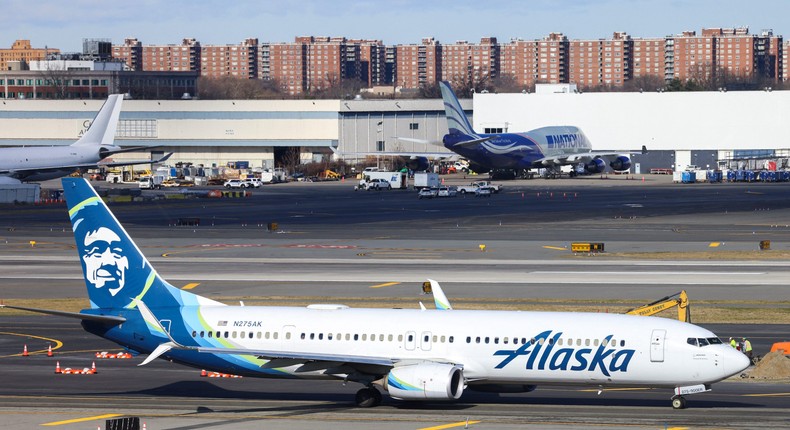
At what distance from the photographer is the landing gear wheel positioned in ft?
130

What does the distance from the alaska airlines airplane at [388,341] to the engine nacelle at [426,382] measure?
41 mm

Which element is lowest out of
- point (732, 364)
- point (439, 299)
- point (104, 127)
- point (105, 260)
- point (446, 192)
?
point (446, 192)

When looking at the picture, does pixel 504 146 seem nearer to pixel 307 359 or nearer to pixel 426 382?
pixel 426 382

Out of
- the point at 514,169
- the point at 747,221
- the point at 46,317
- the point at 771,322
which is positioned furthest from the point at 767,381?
Result: the point at 514,169

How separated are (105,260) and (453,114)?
142 meters

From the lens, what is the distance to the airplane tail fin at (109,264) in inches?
1617

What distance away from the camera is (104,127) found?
6176 inches

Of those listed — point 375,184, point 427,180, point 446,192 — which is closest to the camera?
point 446,192

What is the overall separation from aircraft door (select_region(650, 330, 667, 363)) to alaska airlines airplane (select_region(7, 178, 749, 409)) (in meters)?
0.03

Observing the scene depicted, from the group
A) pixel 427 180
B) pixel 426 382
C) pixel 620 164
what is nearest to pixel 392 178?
pixel 427 180

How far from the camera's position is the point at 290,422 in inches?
1483

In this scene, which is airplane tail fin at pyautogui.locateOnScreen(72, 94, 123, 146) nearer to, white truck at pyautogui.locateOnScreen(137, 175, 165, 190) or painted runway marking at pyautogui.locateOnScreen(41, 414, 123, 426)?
white truck at pyautogui.locateOnScreen(137, 175, 165, 190)

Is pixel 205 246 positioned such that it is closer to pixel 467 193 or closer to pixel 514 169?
pixel 467 193

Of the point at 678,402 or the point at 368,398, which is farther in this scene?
the point at 368,398
